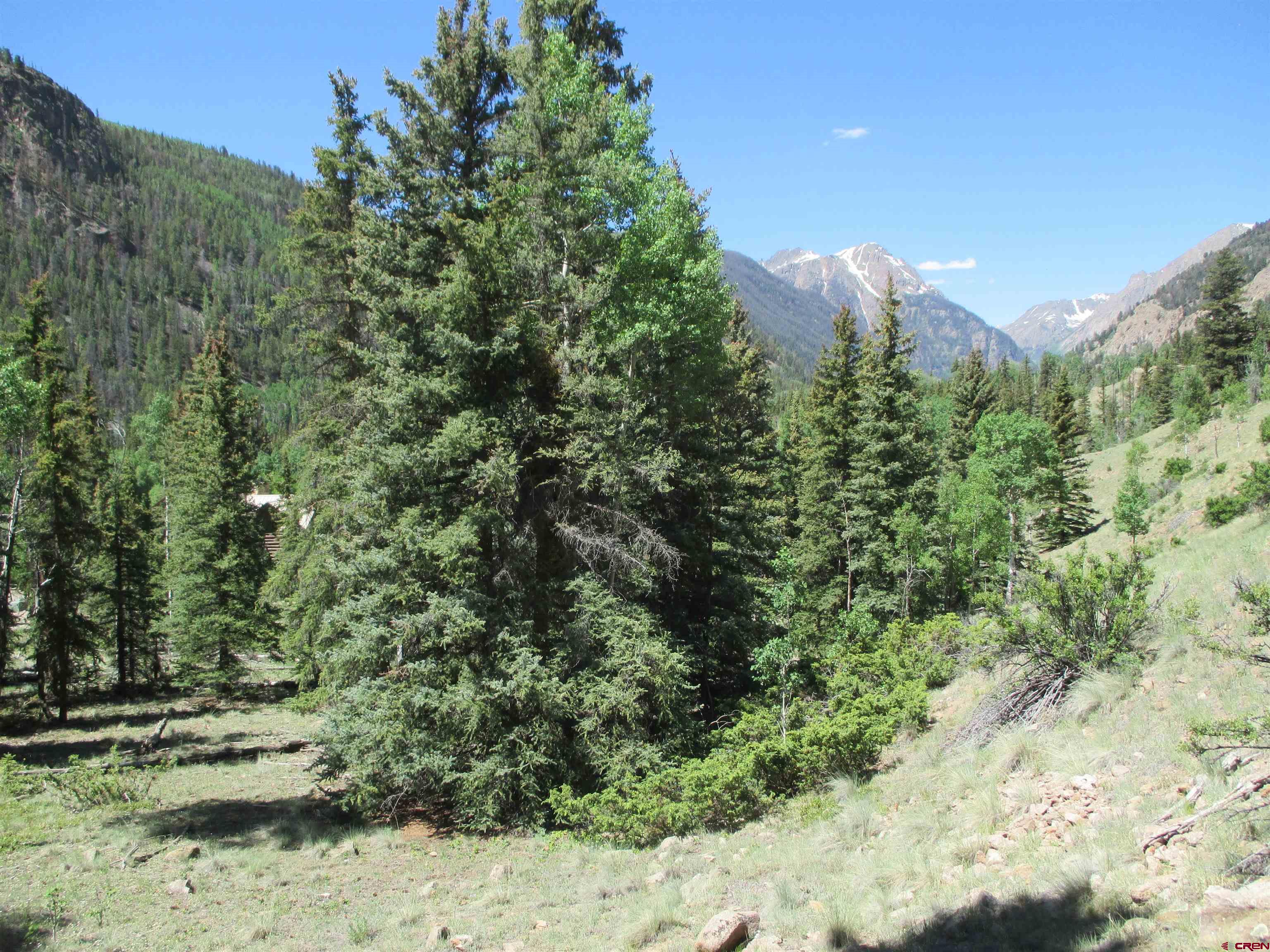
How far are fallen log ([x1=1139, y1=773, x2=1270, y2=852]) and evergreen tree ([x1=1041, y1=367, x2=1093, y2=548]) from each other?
118 feet

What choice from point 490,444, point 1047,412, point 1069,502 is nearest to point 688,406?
point 490,444

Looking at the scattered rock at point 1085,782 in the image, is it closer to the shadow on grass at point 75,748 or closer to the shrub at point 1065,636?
the shrub at point 1065,636

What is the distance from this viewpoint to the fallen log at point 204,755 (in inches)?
606

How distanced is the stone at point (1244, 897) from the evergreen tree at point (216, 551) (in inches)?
1158

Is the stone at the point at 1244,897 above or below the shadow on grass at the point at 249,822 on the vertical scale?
above

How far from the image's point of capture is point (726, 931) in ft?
19.1

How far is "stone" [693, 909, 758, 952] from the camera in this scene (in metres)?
5.74

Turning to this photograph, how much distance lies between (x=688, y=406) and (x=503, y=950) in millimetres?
11697

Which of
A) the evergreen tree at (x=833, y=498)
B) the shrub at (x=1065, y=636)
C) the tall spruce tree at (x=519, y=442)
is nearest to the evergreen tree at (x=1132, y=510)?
the evergreen tree at (x=833, y=498)

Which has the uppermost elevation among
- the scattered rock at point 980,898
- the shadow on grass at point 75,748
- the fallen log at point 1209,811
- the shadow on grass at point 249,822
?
the fallen log at point 1209,811

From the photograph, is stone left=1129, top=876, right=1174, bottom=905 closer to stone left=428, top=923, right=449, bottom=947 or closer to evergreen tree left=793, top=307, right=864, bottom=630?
stone left=428, top=923, right=449, bottom=947

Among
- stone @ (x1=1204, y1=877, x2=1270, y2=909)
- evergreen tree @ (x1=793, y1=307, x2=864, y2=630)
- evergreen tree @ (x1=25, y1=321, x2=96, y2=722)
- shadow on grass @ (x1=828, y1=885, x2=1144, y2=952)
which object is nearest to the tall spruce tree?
shadow on grass @ (x1=828, y1=885, x2=1144, y2=952)

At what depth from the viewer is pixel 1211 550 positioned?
14391 millimetres

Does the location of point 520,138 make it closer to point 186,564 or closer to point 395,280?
point 395,280
